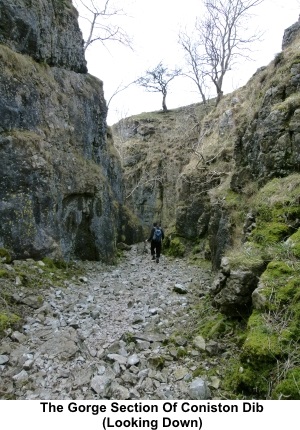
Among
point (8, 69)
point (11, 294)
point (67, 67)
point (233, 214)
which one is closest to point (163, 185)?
point (67, 67)

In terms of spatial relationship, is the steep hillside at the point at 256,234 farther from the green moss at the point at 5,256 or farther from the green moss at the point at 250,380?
the green moss at the point at 5,256

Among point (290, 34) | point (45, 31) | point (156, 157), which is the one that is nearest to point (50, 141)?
point (45, 31)

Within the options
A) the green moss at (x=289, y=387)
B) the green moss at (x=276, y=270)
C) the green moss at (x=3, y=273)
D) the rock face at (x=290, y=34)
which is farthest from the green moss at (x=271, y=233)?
the rock face at (x=290, y=34)

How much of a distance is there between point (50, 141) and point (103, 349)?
8525mm

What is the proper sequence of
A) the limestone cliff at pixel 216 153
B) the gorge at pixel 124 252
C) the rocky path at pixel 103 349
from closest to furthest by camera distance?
the rocky path at pixel 103 349 < the gorge at pixel 124 252 < the limestone cliff at pixel 216 153

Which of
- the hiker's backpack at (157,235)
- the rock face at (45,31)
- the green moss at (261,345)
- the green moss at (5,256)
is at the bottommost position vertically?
the hiker's backpack at (157,235)

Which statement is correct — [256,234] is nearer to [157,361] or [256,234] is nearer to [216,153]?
[157,361]

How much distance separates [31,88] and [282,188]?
9146 mm

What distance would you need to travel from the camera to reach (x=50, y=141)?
1178 cm

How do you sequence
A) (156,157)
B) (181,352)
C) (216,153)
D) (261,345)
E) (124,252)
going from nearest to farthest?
(261,345)
(181,352)
(124,252)
(216,153)
(156,157)

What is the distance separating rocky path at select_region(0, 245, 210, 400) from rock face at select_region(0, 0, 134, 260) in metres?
2.73

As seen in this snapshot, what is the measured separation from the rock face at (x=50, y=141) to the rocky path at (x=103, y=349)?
273 centimetres

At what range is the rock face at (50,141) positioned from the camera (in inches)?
385

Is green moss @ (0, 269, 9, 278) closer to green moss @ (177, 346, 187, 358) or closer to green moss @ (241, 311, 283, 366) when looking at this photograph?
green moss @ (177, 346, 187, 358)
